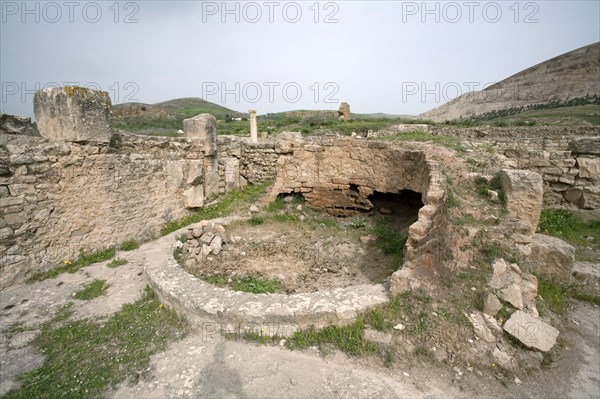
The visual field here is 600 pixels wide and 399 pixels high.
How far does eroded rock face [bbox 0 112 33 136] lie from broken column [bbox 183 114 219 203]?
2.97 m

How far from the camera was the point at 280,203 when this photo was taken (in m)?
7.95

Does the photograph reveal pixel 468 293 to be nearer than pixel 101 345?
No

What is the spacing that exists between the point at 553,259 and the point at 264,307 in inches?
172

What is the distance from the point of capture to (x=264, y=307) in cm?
346

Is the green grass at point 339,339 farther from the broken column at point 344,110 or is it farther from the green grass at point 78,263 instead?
the broken column at point 344,110

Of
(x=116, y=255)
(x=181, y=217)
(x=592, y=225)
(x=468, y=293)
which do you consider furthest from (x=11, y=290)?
(x=592, y=225)

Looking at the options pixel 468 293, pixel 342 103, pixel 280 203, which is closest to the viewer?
pixel 468 293

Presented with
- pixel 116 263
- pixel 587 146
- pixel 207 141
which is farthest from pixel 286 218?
pixel 587 146

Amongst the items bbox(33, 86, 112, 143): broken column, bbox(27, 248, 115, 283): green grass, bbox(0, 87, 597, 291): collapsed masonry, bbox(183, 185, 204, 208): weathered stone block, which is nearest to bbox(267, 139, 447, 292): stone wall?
bbox(0, 87, 597, 291): collapsed masonry

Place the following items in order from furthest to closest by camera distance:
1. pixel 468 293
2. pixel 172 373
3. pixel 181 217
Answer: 1. pixel 181 217
2. pixel 468 293
3. pixel 172 373

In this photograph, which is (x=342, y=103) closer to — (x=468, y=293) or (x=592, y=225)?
(x=592, y=225)

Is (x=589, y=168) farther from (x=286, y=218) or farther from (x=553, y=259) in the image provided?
(x=286, y=218)

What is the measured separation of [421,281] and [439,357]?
913 millimetres

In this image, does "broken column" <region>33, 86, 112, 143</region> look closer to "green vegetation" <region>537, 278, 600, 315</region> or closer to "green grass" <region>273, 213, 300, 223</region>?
"green grass" <region>273, 213, 300, 223</region>
